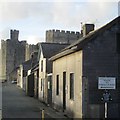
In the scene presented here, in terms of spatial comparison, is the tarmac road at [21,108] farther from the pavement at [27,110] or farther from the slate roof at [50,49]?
the slate roof at [50,49]

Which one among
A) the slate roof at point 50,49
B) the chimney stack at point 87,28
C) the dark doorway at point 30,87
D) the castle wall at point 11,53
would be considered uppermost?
the castle wall at point 11,53

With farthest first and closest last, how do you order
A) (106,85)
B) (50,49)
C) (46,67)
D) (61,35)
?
(61,35) < (50,49) < (46,67) < (106,85)

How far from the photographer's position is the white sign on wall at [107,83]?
65.0 feet

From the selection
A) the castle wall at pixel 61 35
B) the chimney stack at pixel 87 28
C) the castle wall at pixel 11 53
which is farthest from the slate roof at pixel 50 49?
the castle wall at pixel 11 53

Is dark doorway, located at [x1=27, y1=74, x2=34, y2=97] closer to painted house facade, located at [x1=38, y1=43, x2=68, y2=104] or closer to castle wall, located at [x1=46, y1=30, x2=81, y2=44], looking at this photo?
painted house facade, located at [x1=38, y1=43, x2=68, y2=104]

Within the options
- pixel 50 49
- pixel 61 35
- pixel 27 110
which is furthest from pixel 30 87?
pixel 61 35

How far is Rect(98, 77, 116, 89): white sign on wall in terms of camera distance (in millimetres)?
19797

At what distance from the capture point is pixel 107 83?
20.1 m

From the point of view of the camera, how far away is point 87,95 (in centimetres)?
2069

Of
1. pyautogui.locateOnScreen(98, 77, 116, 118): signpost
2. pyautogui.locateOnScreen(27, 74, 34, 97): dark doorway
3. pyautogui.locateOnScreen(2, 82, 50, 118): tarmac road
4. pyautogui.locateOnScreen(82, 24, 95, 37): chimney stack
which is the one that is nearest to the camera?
pyautogui.locateOnScreen(98, 77, 116, 118): signpost

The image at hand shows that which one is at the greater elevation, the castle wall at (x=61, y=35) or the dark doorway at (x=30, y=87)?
the castle wall at (x=61, y=35)

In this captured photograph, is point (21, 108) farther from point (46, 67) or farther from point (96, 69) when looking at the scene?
point (96, 69)

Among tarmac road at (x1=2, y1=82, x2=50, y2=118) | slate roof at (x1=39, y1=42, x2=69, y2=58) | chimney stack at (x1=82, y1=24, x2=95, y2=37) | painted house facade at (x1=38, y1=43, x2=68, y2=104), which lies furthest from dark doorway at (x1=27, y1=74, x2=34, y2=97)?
chimney stack at (x1=82, y1=24, x2=95, y2=37)

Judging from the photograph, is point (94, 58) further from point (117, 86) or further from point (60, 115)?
point (60, 115)
